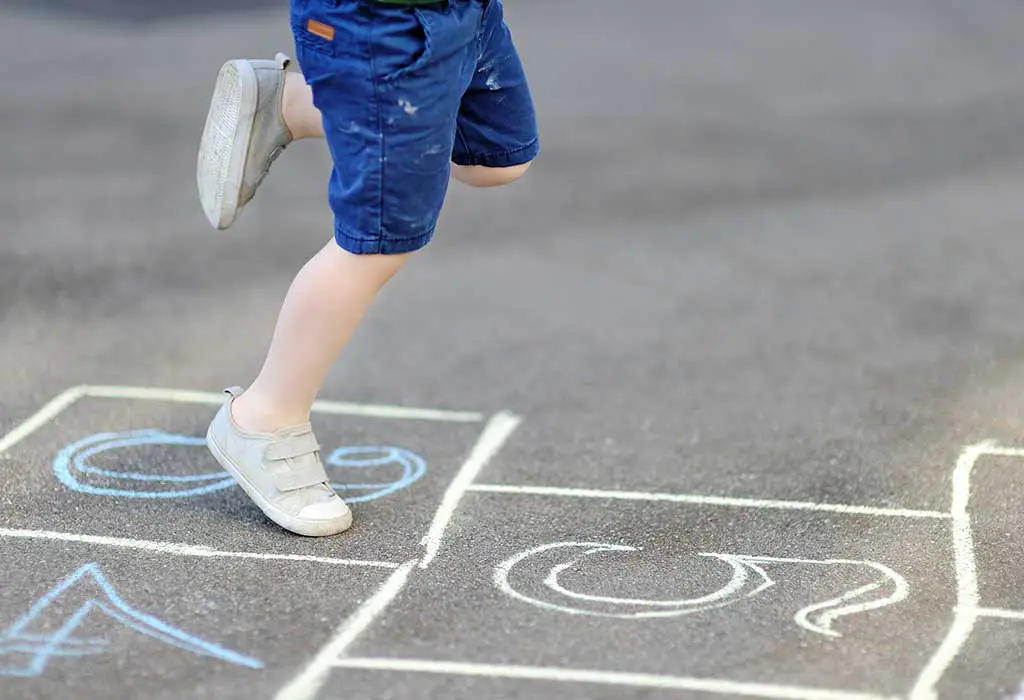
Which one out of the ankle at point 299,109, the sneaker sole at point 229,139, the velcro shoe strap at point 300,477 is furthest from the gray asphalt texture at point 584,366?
the ankle at point 299,109

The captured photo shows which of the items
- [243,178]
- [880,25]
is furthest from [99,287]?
[880,25]

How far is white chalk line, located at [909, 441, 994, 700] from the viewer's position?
7.77ft

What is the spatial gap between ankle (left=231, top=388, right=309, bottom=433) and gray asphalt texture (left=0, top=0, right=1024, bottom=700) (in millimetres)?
210

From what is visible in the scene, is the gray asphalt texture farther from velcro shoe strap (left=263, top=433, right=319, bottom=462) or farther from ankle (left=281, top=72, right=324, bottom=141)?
ankle (left=281, top=72, right=324, bottom=141)

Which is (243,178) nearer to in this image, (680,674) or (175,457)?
(175,457)

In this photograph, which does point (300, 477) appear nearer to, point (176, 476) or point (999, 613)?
point (176, 476)

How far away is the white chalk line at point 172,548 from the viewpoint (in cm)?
278

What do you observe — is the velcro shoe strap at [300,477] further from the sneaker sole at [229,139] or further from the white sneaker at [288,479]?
the sneaker sole at [229,139]

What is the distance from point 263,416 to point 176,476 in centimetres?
41

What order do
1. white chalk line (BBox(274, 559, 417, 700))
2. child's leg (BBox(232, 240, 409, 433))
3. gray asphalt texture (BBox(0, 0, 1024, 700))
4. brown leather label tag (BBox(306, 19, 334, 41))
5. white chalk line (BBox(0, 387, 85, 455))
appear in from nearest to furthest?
1. white chalk line (BBox(274, 559, 417, 700))
2. gray asphalt texture (BBox(0, 0, 1024, 700))
3. brown leather label tag (BBox(306, 19, 334, 41))
4. child's leg (BBox(232, 240, 409, 433))
5. white chalk line (BBox(0, 387, 85, 455))

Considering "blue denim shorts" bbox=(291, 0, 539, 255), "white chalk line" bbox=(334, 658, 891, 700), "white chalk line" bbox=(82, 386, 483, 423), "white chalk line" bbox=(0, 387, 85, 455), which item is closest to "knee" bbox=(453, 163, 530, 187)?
"blue denim shorts" bbox=(291, 0, 539, 255)

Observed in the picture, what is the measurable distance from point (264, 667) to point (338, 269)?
780 millimetres

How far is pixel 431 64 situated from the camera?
2.61 metres

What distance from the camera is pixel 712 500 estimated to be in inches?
124
